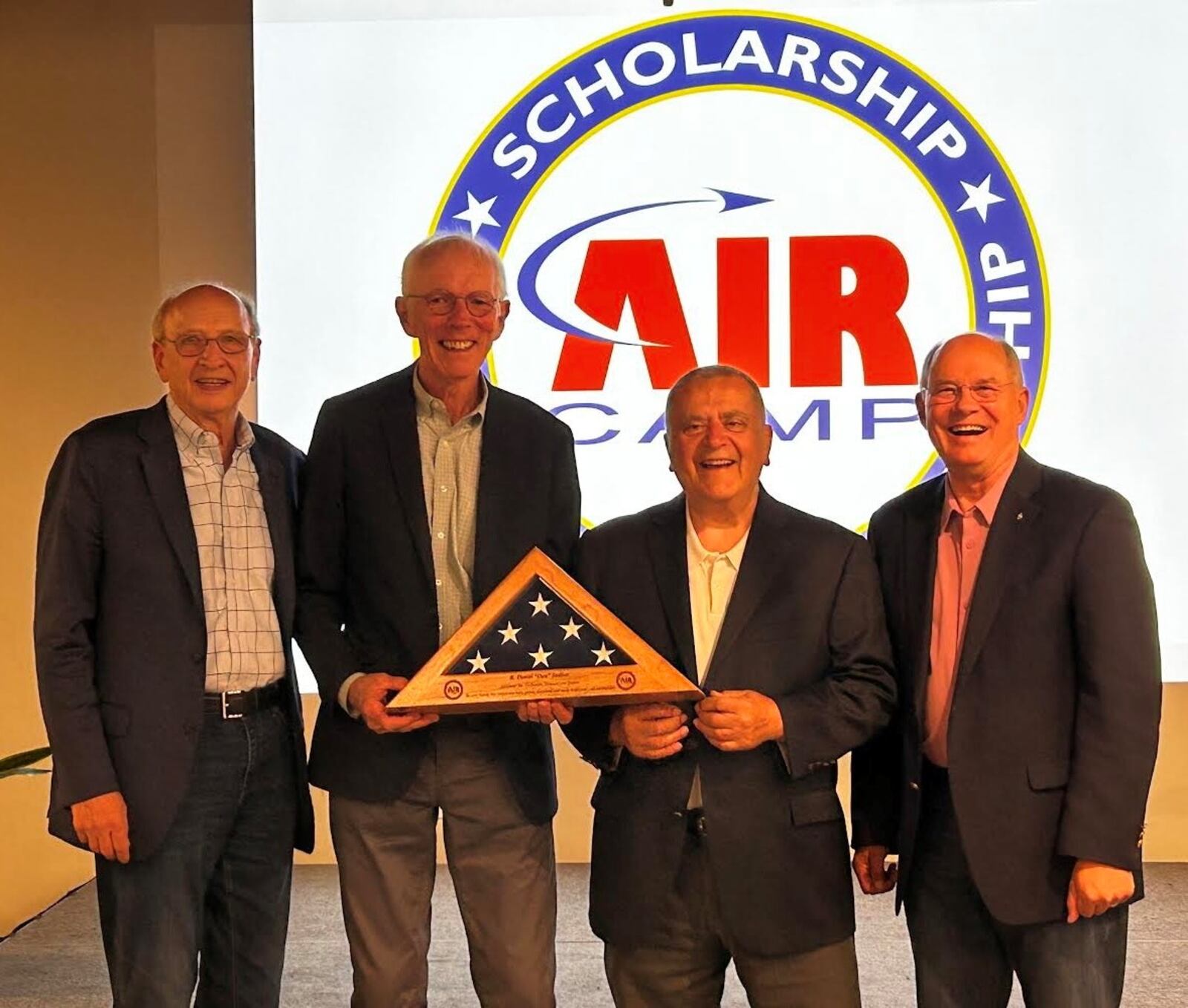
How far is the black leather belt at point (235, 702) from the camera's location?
8.15 ft

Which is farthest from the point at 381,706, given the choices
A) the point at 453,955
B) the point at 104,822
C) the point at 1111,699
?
the point at 453,955

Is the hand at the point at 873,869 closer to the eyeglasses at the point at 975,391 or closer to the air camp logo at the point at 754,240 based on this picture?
the eyeglasses at the point at 975,391

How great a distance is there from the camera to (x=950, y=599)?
2.34 metres

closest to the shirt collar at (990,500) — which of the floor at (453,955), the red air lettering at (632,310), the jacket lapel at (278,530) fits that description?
the jacket lapel at (278,530)

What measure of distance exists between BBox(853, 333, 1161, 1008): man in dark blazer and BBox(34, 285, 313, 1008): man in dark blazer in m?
1.20

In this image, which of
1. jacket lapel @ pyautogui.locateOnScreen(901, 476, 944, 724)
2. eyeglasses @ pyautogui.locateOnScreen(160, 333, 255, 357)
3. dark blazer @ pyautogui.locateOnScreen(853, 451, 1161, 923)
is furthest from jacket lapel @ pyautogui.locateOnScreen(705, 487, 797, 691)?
eyeglasses @ pyautogui.locateOnScreen(160, 333, 255, 357)

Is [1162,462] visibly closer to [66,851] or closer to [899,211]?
[899,211]

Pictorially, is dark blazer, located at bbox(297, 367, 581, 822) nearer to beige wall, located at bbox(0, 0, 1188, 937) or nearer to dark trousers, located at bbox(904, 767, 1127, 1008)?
dark trousers, located at bbox(904, 767, 1127, 1008)

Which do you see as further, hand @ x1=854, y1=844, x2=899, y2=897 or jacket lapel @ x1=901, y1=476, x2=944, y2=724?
Answer: hand @ x1=854, y1=844, x2=899, y2=897

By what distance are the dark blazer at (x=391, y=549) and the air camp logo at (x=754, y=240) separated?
195cm

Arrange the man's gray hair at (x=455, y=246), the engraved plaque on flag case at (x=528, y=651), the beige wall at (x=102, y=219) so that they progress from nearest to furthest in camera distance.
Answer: the engraved plaque on flag case at (x=528, y=651) < the man's gray hair at (x=455, y=246) < the beige wall at (x=102, y=219)

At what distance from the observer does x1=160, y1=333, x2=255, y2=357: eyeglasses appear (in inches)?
100

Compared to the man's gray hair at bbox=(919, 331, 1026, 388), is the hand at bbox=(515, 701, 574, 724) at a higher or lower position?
lower

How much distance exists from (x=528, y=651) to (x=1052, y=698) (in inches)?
34.9
